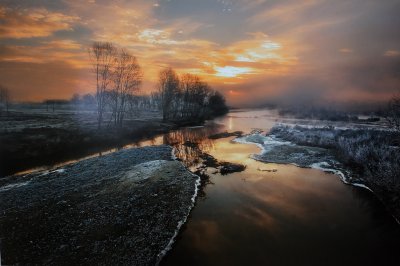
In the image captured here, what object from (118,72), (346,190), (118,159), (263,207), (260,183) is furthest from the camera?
(118,72)

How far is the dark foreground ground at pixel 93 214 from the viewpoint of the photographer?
11.9m

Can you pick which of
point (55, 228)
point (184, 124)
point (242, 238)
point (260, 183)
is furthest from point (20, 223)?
point (184, 124)

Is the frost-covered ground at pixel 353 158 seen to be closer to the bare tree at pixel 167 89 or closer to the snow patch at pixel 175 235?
the snow patch at pixel 175 235

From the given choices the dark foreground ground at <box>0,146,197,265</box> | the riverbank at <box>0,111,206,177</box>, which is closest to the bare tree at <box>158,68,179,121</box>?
the riverbank at <box>0,111,206,177</box>

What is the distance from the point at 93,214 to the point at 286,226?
11.7 meters

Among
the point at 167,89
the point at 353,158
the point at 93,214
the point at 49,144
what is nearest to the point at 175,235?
the point at 93,214

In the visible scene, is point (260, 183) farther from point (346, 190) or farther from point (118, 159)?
point (118, 159)

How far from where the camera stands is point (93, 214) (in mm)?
15555

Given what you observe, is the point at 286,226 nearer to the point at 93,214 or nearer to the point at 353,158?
the point at 93,214

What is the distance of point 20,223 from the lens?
47.3 feet

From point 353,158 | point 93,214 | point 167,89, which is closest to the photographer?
point 93,214

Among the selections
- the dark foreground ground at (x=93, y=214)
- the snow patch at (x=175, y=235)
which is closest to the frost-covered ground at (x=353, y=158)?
the snow patch at (x=175, y=235)

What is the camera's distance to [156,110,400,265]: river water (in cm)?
1266

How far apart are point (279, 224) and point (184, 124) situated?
2790 inches
